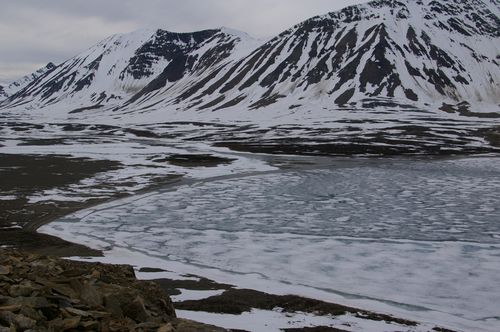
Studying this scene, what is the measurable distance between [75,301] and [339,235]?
12816 mm

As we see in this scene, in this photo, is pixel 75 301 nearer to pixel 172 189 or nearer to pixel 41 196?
pixel 41 196

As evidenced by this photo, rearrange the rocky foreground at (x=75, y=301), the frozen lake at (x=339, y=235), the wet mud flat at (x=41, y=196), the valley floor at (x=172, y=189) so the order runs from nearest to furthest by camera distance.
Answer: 1. the rocky foreground at (x=75, y=301)
2. the valley floor at (x=172, y=189)
3. the frozen lake at (x=339, y=235)
4. the wet mud flat at (x=41, y=196)

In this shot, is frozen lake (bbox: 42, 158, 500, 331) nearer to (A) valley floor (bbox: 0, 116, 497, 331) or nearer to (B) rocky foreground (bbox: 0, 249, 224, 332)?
(A) valley floor (bbox: 0, 116, 497, 331)

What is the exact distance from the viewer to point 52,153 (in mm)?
51594

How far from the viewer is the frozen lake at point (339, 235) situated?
1310 cm

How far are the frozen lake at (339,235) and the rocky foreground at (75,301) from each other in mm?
4883

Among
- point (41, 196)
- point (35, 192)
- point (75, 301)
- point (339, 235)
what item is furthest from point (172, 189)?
point (75, 301)

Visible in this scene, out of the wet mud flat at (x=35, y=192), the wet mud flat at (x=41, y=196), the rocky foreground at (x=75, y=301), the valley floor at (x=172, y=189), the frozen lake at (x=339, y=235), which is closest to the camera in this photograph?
the rocky foreground at (x=75, y=301)

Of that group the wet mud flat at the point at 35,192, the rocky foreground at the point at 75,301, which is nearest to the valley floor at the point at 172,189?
the wet mud flat at the point at 35,192

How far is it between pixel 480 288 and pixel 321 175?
24660mm

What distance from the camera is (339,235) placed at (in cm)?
1911

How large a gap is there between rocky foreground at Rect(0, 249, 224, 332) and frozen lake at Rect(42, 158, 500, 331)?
16.0ft

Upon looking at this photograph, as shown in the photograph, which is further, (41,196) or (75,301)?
(41,196)

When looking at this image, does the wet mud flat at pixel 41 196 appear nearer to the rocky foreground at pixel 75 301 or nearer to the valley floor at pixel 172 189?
the valley floor at pixel 172 189
